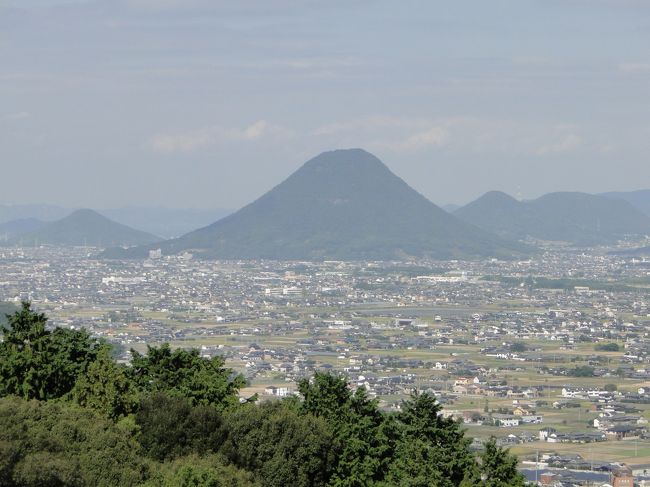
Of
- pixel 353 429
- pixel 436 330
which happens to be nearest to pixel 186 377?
pixel 353 429

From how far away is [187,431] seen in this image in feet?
89.1

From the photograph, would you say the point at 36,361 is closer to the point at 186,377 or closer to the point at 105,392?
the point at 105,392

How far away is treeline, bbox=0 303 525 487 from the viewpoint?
24188 millimetres

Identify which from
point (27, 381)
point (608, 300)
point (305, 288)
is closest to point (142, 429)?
point (27, 381)

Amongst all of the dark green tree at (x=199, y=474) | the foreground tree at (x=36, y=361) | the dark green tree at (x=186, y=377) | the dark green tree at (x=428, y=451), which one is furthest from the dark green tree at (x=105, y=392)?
the dark green tree at (x=428, y=451)

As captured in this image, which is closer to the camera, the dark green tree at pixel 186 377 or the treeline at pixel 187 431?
the treeline at pixel 187 431

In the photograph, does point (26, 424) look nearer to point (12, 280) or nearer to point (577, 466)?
point (577, 466)

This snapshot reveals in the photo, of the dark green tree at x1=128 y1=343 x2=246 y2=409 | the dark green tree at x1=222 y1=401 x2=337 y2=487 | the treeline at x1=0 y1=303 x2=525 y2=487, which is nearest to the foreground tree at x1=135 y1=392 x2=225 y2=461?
the treeline at x1=0 y1=303 x2=525 y2=487

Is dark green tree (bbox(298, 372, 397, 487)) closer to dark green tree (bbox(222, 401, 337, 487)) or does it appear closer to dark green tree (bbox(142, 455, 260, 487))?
dark green tree (bbox(222, 401, 337, 487))

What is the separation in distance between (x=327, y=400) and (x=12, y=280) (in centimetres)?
11759

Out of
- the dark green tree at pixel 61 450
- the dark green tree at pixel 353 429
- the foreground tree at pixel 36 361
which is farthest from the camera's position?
the foreground tree at pixel 36 361

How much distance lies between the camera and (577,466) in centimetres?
4981

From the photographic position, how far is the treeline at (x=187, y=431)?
24.2 m

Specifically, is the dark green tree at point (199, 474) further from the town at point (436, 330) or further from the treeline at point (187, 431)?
the town at point (436, 330)
